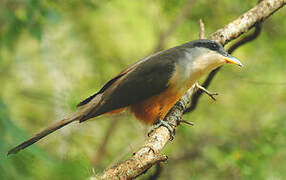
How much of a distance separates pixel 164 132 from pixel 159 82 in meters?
0.68

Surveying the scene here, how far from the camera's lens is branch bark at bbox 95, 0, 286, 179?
2166 mm

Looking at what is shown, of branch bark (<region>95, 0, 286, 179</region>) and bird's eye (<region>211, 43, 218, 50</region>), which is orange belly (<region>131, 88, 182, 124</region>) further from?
bird's eye (<region>211, 43, 218, 50</region>)

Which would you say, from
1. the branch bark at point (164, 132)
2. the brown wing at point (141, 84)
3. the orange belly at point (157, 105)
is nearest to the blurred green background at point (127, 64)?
the brown wing at point (141, 84)

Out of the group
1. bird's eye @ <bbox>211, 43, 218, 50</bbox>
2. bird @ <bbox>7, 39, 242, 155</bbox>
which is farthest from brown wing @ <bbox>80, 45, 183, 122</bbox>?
bird's eye @ <bbox>211, 43, 218, 50</bbox>

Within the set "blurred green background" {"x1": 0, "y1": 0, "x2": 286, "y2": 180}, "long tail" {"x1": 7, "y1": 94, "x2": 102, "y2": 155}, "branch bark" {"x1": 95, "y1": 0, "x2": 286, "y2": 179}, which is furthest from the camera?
"blurred green background" {"x1": 0, "y1": 0, "x2": 286, "y2": 180}

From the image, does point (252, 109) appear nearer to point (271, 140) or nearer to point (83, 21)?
point (271, 140)

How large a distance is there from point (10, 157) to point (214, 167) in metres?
4.19

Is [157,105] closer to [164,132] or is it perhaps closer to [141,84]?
[141,84]

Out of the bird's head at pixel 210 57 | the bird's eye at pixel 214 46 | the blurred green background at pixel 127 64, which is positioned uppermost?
the bird's eye at pixel 214 46

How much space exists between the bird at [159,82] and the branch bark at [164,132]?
21 cm

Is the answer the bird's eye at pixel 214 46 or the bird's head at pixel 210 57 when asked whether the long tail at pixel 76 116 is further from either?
the bird's eye at pixel 214 46

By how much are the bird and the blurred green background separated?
0.68 metres

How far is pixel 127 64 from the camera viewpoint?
657cm

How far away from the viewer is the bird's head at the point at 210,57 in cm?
348
